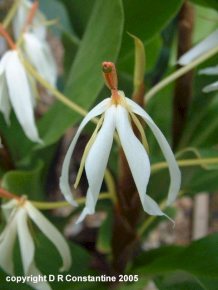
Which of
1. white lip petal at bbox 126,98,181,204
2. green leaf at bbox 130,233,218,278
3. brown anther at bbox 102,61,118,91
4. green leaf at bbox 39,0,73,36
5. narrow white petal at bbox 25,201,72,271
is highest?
green leaf at bbox 39,0,73,36

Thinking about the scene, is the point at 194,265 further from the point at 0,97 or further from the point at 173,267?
the point at 0,97

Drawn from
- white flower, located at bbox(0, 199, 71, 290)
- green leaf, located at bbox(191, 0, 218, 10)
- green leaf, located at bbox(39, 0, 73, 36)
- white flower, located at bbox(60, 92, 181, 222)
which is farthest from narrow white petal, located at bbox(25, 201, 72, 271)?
green leaf, located at bbox(39, 0, 73, 36)

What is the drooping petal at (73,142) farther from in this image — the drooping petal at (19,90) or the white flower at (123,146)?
the drooping petal at (19,90)

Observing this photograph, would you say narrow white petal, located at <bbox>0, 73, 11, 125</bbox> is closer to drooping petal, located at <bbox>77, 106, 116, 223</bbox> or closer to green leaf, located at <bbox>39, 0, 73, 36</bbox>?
drooping petal, located at <bbox>77, 106, 116, 223</bbox>

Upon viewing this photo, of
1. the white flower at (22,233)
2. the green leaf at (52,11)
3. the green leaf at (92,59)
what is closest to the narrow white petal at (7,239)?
the white flower at (22,233)

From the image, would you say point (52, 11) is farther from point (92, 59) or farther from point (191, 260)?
point (191, 260)

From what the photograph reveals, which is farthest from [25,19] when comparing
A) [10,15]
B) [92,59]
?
[92,59]
